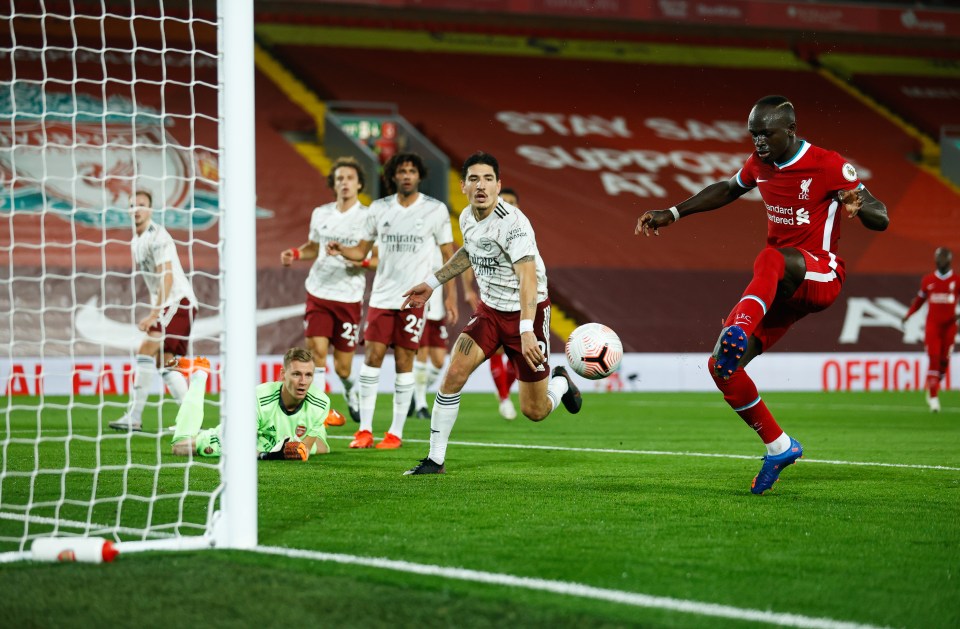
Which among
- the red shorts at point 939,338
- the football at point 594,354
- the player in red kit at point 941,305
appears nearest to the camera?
the football at point 594,354

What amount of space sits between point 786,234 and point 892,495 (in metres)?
1.49

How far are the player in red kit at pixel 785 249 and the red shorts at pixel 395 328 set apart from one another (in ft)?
10.6

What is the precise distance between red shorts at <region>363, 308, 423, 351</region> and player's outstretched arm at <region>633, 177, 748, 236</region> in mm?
2915

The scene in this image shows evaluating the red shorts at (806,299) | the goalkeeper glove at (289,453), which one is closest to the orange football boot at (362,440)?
the goalkeeper glove at (289,453)

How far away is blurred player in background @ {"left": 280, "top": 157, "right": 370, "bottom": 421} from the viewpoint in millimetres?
10148

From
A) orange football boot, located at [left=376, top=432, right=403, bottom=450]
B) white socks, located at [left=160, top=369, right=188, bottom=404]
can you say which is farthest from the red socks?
white socks, located at [left=160, top=369, right=188, bottom=404]

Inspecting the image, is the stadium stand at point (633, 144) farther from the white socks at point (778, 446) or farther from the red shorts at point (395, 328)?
the white socks at point (778, 446)

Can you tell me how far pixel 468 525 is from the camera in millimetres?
4758

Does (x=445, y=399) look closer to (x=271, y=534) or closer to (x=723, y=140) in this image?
(x=271, y=534)

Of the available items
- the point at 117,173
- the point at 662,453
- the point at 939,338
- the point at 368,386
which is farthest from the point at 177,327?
the point at 939,338

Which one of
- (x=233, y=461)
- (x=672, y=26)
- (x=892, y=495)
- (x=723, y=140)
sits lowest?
(x=892, y=495)

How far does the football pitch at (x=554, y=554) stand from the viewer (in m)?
3.27

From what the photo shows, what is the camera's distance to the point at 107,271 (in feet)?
47.9

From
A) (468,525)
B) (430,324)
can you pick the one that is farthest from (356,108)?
(468,525)
